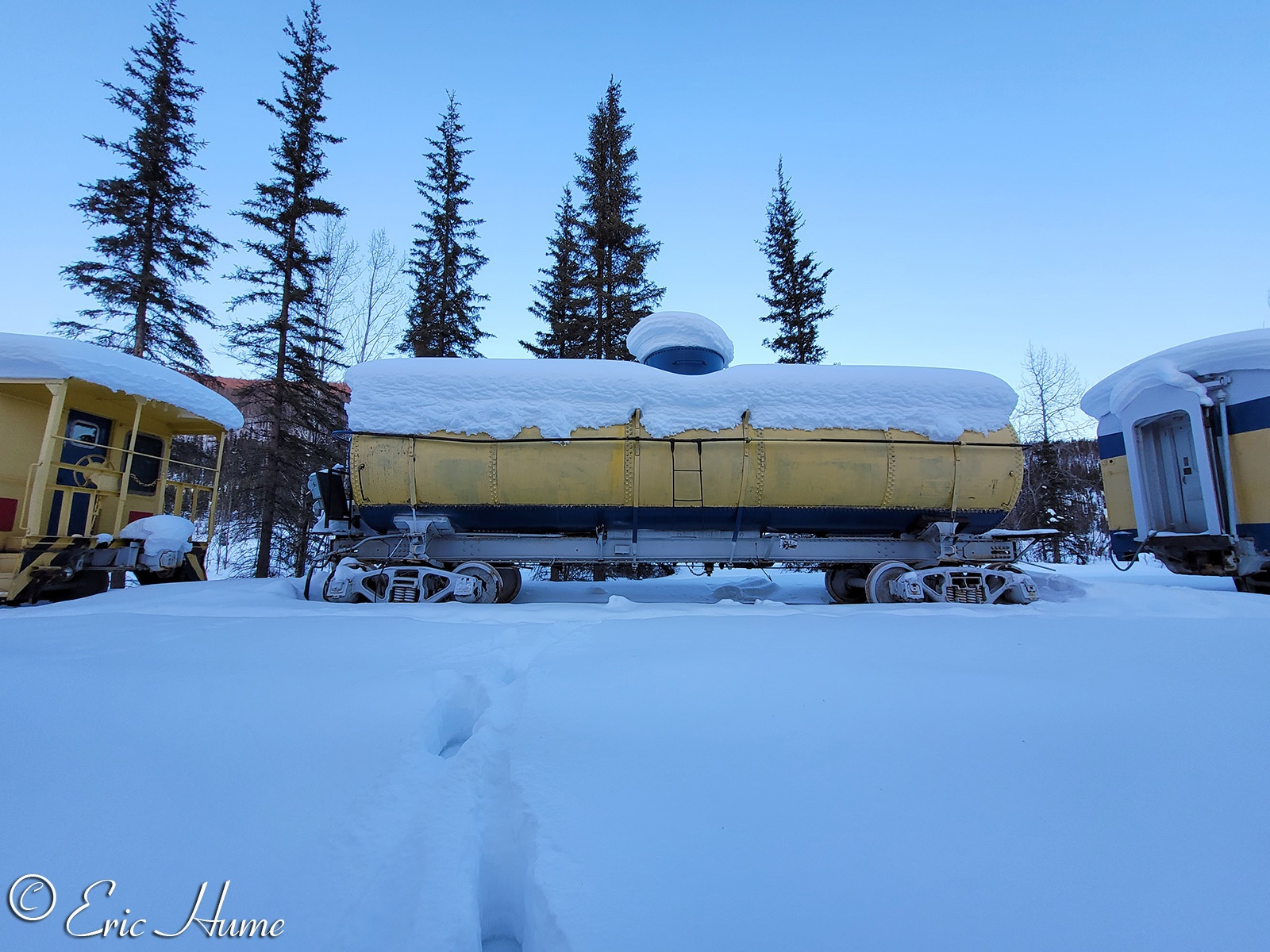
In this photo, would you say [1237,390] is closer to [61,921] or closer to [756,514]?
[756,514]

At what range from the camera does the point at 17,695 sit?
2369mm

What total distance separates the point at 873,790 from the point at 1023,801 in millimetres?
505

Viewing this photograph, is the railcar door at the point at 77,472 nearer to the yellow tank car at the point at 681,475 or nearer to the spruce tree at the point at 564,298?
the yellow tank car at the point at 681,475

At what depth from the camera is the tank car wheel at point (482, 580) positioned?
591 cm

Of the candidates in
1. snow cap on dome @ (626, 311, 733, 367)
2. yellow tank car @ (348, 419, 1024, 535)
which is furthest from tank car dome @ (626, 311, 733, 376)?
yellow tank car @ (348, 419, 1024, 535)

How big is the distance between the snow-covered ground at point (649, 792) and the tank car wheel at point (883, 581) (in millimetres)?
2907

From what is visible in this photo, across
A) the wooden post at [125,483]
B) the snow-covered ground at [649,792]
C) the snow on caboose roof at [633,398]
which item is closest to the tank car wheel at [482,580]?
the snow on caboose roof at [633,398]

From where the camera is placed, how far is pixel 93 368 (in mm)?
6148

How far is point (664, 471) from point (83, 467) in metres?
7.44

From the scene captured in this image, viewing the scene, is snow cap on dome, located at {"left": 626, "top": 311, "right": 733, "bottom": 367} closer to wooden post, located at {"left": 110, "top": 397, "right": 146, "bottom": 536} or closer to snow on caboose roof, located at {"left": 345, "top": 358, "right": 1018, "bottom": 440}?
snow on caboose roof, located at {"left": 345, "top": 358, "right": 1018, "bottom": 440}

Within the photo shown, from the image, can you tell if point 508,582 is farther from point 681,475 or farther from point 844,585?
point 844,585

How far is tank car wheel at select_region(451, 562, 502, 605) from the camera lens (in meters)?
5.91

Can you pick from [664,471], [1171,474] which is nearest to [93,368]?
[664,471]

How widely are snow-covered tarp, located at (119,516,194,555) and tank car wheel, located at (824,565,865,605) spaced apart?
29.0 ft
